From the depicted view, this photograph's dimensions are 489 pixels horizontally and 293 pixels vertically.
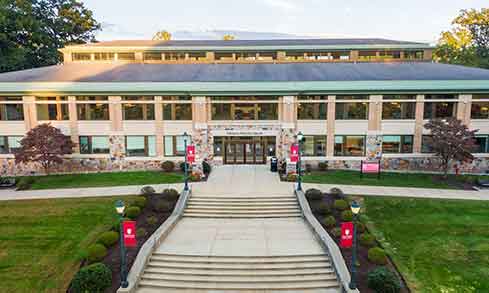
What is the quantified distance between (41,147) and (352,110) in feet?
90.2

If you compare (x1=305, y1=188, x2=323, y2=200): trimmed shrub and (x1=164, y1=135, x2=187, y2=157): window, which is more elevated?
(x1=164, y1=135, x2=187, y2=157): window

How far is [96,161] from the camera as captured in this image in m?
30.8

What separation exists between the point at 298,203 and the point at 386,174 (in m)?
12.2

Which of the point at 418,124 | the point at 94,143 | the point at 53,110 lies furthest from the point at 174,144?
the point at 418,124

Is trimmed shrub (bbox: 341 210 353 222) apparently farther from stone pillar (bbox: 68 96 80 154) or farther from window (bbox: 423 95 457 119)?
stone pillar (bbox: 68 96 80 154)

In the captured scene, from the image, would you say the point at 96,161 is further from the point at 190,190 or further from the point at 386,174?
the point at 386,174

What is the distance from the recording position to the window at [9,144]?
30406 mm

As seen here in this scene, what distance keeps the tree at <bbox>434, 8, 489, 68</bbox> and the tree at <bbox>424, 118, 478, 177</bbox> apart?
2917 cm

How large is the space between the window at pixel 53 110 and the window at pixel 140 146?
→ 6.32 m

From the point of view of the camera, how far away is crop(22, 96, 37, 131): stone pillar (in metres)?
30.1

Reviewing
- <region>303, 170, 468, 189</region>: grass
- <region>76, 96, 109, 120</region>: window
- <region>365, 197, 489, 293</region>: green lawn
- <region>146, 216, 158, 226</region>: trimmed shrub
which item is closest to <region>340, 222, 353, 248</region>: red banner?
<region>365, 197, 489, 293</region>: green lawn


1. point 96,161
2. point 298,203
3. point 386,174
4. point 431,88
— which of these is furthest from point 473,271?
point 96,161

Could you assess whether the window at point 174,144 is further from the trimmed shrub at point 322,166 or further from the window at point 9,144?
the window at point 9,144

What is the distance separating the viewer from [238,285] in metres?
14.2
